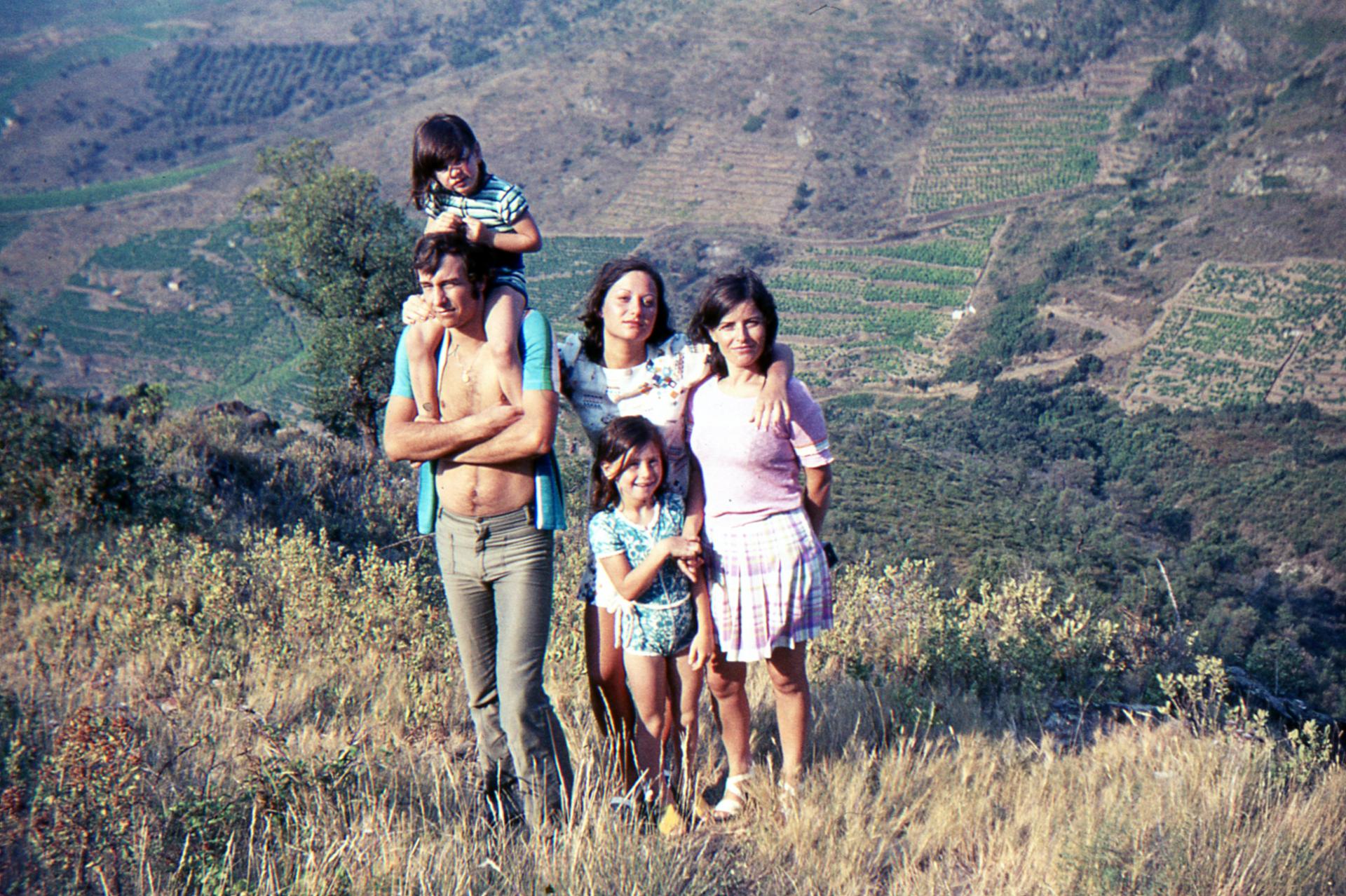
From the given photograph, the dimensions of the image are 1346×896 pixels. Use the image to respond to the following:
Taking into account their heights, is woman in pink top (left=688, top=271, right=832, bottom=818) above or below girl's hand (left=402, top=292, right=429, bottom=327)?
below

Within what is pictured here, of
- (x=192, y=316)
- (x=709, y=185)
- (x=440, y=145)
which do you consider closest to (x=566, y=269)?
(x=192, y=316)

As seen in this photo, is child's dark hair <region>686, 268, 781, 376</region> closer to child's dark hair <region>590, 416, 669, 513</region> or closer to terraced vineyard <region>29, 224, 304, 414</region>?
child's dark hair <region>590, 416, 669, 513</region>

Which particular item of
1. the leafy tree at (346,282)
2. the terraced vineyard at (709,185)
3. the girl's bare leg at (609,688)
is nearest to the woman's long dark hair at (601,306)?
the girl's bare leg at (609,688)

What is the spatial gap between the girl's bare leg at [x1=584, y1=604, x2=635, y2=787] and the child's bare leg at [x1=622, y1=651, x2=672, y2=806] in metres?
0.04

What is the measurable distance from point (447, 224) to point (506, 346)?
0.39 metres

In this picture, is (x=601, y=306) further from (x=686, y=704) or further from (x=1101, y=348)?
(x=1101, y=348)

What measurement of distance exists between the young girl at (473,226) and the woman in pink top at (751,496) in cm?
53

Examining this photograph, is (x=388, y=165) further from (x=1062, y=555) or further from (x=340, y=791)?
(x=340, y=791)

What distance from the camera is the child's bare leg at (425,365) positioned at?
2574 mm

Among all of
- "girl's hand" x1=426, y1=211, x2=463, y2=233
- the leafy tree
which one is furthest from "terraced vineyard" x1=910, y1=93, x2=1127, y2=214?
"girl's hand" x1=426, y1=211, x2=463, y2=233

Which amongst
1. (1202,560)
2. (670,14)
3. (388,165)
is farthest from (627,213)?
(1202,560)

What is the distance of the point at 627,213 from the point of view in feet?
224

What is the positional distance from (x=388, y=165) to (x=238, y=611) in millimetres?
75859

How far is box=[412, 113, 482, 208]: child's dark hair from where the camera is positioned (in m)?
2.75
